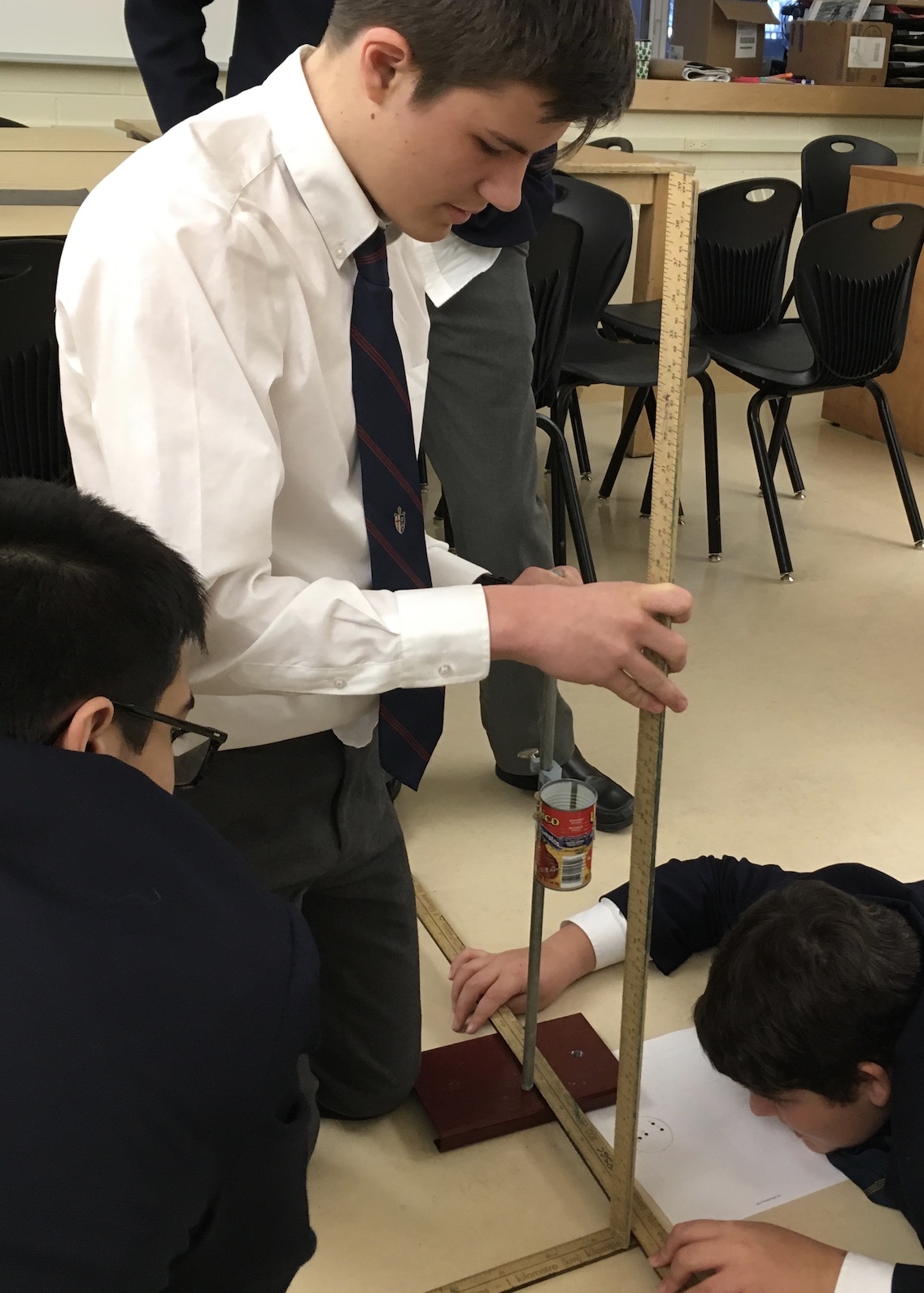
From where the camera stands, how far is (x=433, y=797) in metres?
A: 2.24

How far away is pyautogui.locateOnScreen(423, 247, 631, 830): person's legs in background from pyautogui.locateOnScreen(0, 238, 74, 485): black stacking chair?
0.58m

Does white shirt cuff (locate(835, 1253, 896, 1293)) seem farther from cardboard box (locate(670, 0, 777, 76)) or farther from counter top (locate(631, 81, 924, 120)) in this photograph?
cardboard box (locate(670, 0, 777, 76))

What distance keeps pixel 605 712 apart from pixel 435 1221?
1.29 m

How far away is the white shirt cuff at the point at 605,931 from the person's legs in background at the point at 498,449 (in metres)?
0.35

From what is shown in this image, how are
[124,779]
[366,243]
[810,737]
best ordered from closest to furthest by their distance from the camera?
[124,779]
[366,243]
[810,737]

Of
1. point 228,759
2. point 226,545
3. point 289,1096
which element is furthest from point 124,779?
point 228,759

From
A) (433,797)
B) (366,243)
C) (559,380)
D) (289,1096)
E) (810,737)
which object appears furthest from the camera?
(559,380)

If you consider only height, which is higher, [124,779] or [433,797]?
[124,779]

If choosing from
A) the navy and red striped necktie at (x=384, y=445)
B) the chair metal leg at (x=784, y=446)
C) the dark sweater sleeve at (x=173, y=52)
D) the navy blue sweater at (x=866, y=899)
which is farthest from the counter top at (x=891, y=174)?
the navy and red striped necktie at (x=384, y=445)

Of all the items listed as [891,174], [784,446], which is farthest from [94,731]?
[891,174]

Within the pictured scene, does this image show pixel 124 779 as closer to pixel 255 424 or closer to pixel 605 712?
pixel 255 424

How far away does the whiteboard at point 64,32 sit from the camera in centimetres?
399

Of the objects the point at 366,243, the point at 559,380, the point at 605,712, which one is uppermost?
the point at 366,243

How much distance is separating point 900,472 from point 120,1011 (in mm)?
3163
